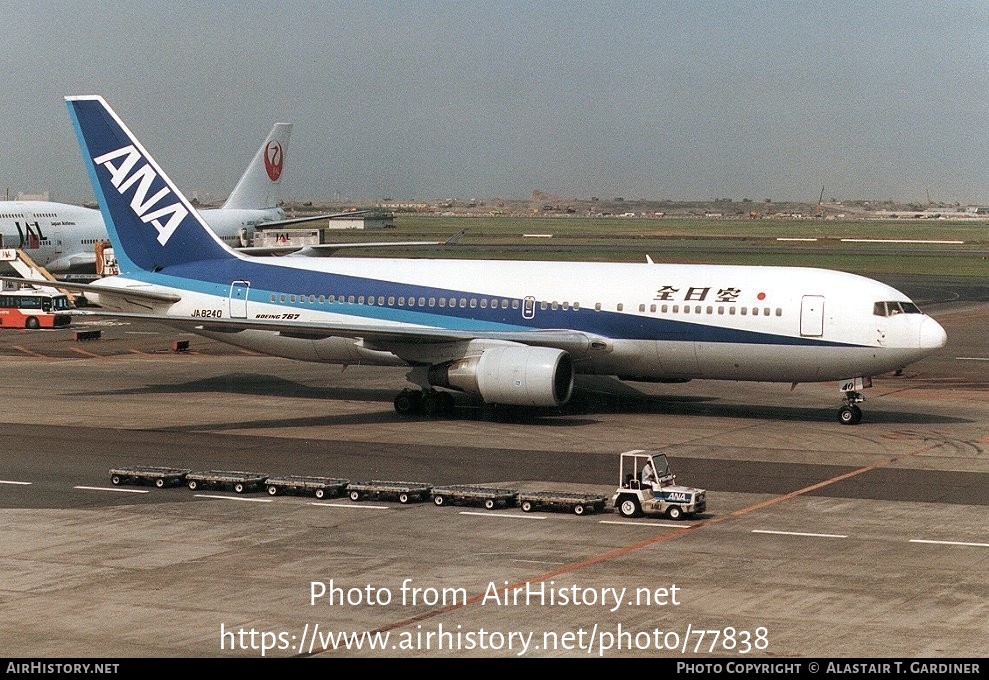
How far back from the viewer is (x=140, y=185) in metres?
45.4

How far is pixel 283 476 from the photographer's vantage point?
31.0 meters

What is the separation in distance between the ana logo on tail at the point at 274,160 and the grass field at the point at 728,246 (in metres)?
15.1

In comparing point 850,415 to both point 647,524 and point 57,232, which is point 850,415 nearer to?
point 647,524

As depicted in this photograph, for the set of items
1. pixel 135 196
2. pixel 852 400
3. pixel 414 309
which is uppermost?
pixel 135 196

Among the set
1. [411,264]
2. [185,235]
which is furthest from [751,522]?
[185,235]

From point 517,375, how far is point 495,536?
13.3m

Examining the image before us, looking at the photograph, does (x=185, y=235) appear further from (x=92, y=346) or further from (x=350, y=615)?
(x=350, y=615)

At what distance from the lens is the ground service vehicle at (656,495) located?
2689 centimetres

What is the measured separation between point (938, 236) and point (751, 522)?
159 metres

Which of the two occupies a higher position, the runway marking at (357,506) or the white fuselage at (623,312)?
the white fuselage at (623,312)

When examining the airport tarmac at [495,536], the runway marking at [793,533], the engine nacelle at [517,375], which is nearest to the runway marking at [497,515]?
the airport tarmac at [495,536]

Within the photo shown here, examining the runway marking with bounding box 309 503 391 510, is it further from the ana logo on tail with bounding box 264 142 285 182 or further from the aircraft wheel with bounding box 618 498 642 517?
the ana logo on tail with bounding box 264 142 285 182

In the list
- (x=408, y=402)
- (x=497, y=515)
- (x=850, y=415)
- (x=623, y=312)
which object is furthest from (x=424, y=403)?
(x=497, y=515)

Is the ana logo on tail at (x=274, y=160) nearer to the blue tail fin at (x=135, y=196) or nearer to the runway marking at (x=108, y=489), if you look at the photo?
the blue tail fin at (x=135, y=196)
